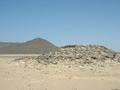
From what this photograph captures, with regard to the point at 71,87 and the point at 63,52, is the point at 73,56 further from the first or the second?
the point at 71,87

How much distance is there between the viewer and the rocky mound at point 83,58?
22.2 metres

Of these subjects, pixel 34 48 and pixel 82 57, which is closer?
pixel 82 57

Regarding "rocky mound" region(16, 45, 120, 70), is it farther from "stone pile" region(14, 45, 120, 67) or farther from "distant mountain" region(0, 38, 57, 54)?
"distant mountain" region(0, 38, 57, 54)

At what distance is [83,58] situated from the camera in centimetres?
2369

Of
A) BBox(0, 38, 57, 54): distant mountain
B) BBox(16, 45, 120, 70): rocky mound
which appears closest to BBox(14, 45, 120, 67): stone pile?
BBox(16, 45, 120, 70): rocky mound

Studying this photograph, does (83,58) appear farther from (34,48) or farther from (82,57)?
(34,48)

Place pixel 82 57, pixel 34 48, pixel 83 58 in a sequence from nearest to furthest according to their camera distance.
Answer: pixel 83 58 → pixel 82 57 → pixel 34 48

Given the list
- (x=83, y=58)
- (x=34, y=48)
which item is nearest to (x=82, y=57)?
(x=83, y=58)

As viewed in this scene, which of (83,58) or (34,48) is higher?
(34,48)

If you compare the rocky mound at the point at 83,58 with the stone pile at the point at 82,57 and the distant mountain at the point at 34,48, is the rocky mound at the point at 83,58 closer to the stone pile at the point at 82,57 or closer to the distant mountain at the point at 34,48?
the stone pile at the point at 82,57

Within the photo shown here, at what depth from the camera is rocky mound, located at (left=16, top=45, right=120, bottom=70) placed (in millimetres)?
22188

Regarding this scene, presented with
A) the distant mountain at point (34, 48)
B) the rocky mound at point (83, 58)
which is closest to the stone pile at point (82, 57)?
the rocky mound at point (83, 58)

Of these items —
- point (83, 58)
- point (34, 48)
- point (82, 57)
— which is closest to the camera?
point (83, 58)

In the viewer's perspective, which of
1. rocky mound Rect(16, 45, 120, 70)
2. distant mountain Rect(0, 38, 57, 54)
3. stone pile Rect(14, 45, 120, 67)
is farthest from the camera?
distant mountain Rect(0, 38, 57, 54)
